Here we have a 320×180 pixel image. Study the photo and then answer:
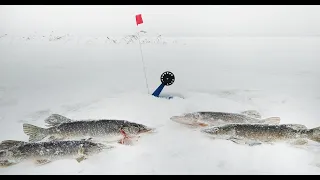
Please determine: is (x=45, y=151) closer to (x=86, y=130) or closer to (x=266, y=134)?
(x=86, y=130)

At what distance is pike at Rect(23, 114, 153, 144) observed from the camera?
3.50 meters

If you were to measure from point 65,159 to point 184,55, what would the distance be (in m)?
4.42

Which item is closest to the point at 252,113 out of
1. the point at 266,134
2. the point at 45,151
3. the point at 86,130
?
the point at 266,134

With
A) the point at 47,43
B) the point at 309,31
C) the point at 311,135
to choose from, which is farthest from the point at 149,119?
the point at 309,31

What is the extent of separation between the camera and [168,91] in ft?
16.4

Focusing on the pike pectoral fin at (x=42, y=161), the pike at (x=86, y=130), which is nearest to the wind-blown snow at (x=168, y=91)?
the pike pectoral fin at (x=42, y=161)

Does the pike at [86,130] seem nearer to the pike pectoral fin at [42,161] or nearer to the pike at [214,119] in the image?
the pike pectoral fin at [42,161]

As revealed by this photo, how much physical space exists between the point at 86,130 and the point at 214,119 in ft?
4.22

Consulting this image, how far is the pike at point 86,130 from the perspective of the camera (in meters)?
3.50

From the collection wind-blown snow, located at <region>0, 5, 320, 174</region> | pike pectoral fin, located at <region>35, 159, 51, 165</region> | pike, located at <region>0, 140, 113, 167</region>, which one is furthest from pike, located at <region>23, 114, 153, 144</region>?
pike pectoral fin, located at <region>35, 159, 51, 165</region>

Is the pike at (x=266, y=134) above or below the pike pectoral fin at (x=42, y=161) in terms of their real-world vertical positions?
below

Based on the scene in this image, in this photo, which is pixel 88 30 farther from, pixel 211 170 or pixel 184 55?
pixel 211 170

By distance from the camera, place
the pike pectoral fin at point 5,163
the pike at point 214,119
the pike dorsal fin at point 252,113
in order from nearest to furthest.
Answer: the pike pectoral fin at point 5,163 < the pike at point 214,119 < the pike dorsal fin at point 252,113

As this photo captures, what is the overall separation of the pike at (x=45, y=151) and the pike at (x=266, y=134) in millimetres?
1164
